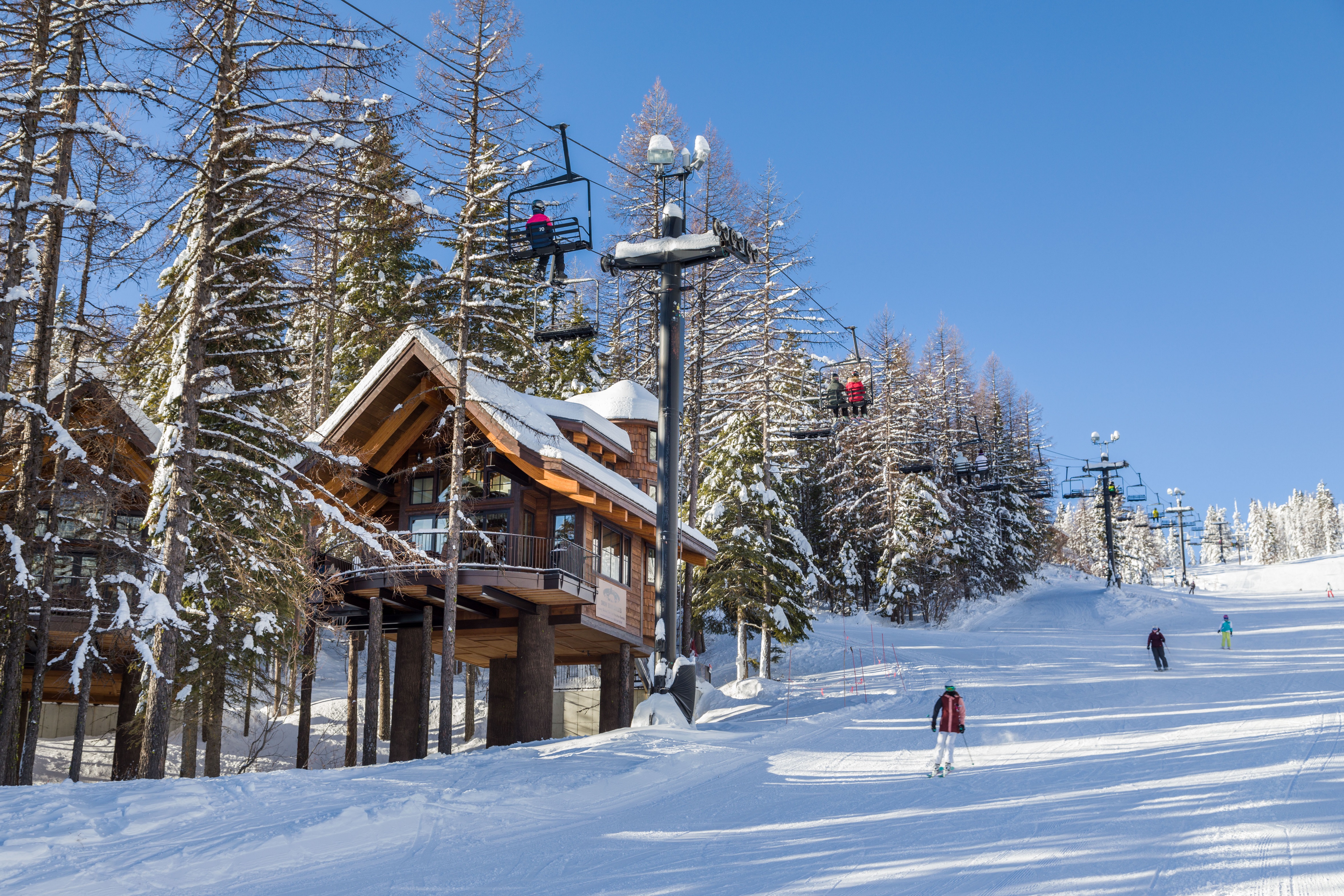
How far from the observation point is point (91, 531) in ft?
53.8

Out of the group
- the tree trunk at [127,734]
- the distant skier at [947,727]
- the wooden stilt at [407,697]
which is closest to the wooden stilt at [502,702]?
the wooden stilt at [407,697]

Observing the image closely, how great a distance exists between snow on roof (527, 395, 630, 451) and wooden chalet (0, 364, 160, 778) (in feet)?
30.5

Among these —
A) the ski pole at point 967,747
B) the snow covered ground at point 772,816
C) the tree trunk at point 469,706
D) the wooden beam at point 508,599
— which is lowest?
the tree trunk at point 469,706

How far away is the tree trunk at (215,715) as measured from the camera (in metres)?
21.2

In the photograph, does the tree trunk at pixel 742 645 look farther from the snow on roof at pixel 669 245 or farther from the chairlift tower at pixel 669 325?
the snow on roof at pixel 669 245

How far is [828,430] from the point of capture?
137ft

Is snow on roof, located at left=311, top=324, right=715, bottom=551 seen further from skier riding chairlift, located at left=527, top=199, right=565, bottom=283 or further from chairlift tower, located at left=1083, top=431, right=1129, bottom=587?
chairlift tower, located at left=1083, top=431, right=1129, bottom=587

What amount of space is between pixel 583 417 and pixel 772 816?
55.3ft

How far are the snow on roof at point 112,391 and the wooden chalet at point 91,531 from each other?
4 centimetres

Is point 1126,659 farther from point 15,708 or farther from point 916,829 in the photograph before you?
point 15,708

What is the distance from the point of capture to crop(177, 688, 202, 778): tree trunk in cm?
2064

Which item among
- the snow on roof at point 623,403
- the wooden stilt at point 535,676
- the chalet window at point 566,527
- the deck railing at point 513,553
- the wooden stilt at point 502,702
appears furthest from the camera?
the snow on roof at point 623,403

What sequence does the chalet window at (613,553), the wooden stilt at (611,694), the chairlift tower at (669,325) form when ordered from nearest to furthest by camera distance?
the chairlift tower at (669,325) → the chalet window at (613,553) → the wooden stilt at (611,694)

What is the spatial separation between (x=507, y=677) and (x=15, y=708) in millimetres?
15289
